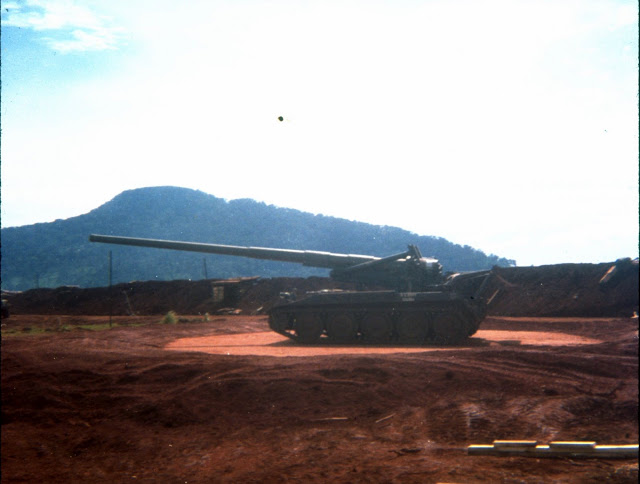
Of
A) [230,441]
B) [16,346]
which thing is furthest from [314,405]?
[16,346]

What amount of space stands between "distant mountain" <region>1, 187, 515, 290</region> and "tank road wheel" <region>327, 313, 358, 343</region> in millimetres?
60976

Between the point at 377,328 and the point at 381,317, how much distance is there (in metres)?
0.36

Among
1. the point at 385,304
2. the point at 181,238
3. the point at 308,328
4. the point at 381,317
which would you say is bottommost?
the point at 308,328

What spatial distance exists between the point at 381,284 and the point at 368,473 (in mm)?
12577

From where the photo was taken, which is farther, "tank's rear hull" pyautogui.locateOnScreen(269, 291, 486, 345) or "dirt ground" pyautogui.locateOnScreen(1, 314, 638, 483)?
"tank's rear hull" pyautogui.locateOnScreen(269, 291, 486, 345)

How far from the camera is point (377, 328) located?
1722 cm

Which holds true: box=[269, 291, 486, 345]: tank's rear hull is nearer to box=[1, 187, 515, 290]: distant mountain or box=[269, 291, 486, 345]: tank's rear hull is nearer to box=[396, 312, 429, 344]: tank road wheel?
box=[396, 312, 429, 344]: tank road wheel

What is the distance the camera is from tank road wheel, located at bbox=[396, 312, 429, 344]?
1673 cm

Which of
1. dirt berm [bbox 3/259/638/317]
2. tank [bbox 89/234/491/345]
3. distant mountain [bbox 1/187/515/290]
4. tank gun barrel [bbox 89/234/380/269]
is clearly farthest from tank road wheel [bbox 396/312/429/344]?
distant mountain [bbox 1/187/515/290]

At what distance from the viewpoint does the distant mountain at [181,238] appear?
91.0m

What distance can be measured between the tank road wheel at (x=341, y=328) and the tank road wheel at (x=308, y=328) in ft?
1.12

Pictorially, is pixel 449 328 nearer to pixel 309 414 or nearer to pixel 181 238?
pixel 309 414

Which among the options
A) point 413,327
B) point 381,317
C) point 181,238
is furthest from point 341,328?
point 181,238

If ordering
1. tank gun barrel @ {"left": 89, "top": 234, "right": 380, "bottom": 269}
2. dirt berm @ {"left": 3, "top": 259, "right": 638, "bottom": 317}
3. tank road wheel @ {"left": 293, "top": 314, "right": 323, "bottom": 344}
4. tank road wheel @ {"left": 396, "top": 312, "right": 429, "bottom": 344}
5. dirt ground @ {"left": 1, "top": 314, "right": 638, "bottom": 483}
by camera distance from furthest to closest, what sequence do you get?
dirt berm @ {"left": 3, "top": 259, "right": 638, "bottom": 317} → tank gun barrel @ {"left": 89, "top": 234, "right": 380, "bottom": 269} → tank road wheel @ {"left": 293, "top": 314, "right": 323, "bottom": 344} → tank road wheel @ {"left": 396, "top": 312, "right": 429, "bottom": 344} → dirt ground @ {"left": 1, "top": 314, "right": 638, "bottom": 483}
